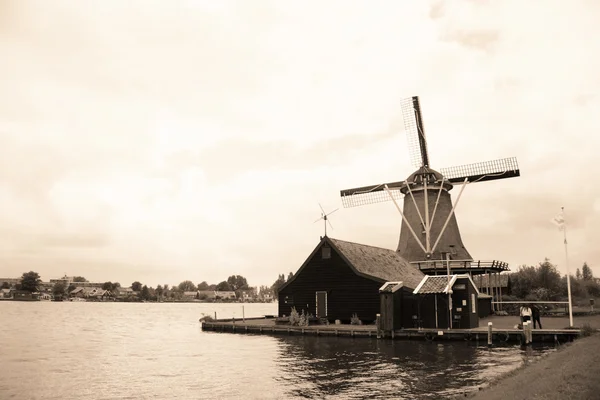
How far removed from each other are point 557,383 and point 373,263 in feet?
107

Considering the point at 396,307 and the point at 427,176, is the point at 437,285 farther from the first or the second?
the point at 427,176

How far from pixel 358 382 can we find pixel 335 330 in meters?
17.6

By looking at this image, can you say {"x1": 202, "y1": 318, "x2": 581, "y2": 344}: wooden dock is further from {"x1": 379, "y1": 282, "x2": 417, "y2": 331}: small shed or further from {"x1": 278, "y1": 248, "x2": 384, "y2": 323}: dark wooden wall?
{"x1": 278, "y1": 248, "x2": 384, "y2": 323}: dark wooden wall

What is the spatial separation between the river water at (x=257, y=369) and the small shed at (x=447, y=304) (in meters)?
3.55

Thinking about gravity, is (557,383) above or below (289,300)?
below

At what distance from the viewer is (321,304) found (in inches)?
1778

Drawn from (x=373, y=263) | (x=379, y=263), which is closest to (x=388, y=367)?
(x=373, y=263)

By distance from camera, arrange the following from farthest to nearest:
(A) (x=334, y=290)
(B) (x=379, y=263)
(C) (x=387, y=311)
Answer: (B) (x=379, y=263), (A) (x=334, y=290), (C) (x=387, y=311)

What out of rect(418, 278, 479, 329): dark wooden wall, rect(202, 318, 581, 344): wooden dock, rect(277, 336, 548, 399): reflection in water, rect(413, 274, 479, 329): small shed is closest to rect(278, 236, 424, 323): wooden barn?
rect(202, 318, 581, 344): wooden dock

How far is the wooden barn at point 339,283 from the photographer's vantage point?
141 feet

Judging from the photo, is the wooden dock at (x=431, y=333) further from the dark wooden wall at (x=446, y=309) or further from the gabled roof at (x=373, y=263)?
the gabled roof at (x=373, y=263)

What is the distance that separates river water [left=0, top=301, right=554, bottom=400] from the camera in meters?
20.1

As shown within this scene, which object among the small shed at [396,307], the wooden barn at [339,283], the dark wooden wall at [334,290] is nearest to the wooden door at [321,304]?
the wooden barn at [339,283]

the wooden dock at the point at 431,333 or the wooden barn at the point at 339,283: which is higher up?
the wooden barn at the point at 339,283
